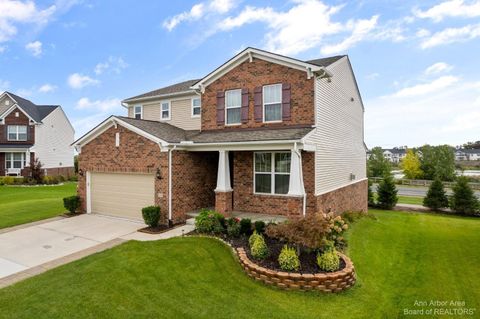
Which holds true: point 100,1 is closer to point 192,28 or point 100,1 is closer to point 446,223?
point 192,28

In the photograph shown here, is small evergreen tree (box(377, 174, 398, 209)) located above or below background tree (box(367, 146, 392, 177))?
below

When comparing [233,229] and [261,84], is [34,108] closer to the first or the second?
[261,84]

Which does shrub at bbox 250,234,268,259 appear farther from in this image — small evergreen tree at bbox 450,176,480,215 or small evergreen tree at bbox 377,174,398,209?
small evergreen tree at bbox 450,176,480,215

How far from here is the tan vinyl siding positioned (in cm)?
1190

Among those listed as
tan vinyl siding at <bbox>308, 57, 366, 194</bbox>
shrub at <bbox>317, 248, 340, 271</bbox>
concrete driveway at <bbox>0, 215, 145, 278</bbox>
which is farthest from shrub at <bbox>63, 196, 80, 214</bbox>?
shrub at <bbox>317, 248, 340, 271</bbox>

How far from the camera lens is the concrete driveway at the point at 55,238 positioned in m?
8.20

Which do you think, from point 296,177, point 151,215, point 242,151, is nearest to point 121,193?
point 151,215

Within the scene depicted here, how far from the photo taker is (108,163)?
531 inches

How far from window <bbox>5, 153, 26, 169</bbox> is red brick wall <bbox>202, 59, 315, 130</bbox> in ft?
96.8

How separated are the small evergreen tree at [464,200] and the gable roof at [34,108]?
4364 cm

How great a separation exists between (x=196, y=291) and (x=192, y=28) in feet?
56.7

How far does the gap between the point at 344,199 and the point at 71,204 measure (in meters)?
13.7

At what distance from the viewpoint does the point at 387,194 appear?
26031 mm

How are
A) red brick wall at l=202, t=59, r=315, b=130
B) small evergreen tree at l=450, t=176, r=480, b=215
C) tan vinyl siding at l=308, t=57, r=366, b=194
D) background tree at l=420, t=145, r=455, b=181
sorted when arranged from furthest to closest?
background tree at l=420, t=145, r=455, b=181 < small evergreen tree at l=450, t=176, r=480, b=215 < tan vinyl siding at l=308, t=57, r=366, b=194 < red brick wall at l=202, t=59, r=315, b=130
